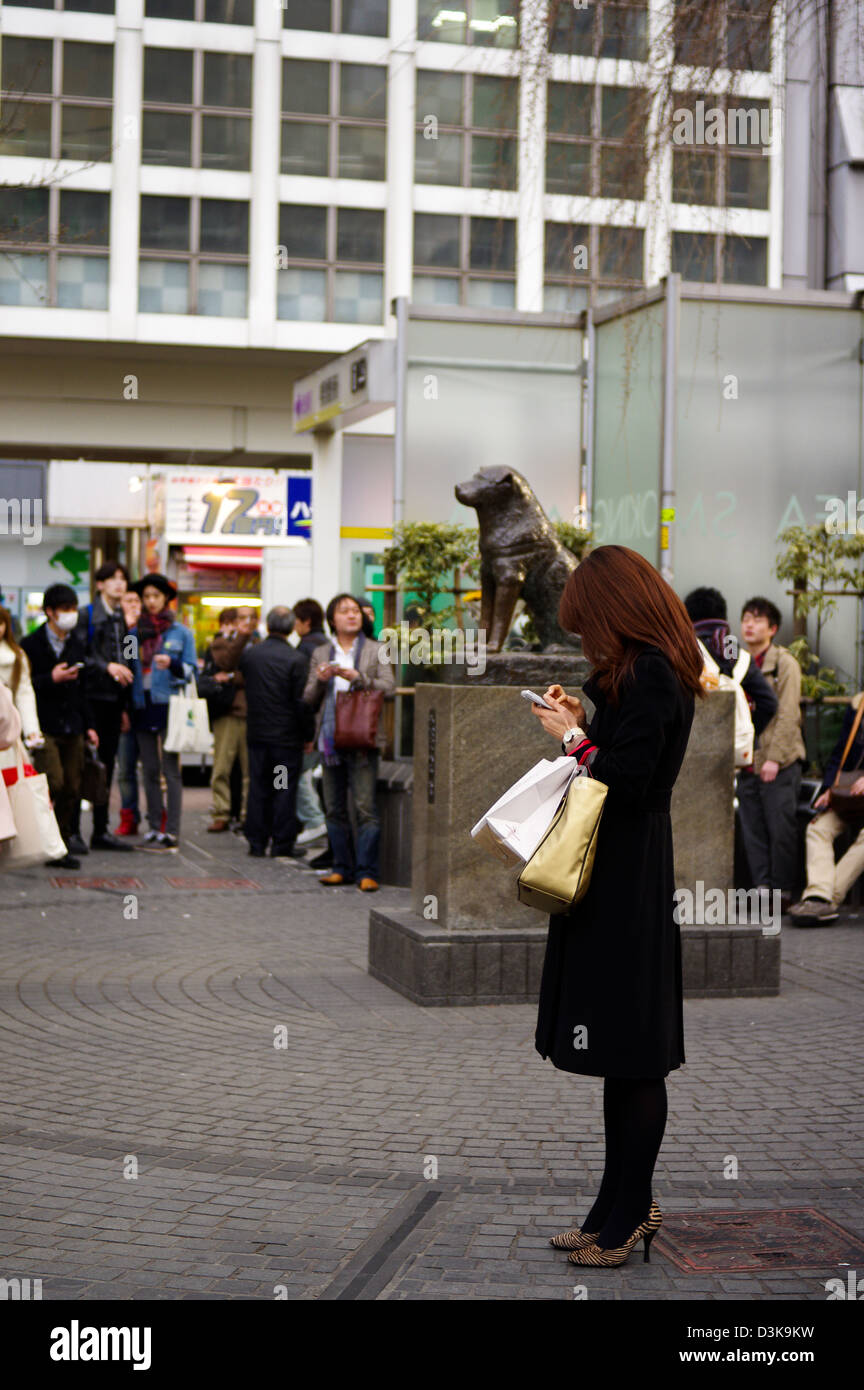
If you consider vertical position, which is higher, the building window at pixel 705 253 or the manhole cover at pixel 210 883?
the building window at pixel 705 253

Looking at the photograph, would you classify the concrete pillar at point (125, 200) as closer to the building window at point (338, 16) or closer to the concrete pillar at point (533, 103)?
the building window at point (338, 16)

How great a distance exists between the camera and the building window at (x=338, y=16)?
29.4 meters

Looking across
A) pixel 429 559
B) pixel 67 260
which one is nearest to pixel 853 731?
pixel 429 559

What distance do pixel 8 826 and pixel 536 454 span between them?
896 cm

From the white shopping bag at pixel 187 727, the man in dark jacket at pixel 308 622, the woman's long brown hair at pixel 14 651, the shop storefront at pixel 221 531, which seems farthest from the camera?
the shop storefront at pixel 221 531

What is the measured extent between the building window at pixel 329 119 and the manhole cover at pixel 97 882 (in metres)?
21.1

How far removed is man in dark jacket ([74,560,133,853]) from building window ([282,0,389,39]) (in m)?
18.8

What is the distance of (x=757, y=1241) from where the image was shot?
4.67 meters

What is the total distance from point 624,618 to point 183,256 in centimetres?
2716

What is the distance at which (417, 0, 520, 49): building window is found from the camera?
6.38 metres

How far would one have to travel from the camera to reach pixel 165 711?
13812mm

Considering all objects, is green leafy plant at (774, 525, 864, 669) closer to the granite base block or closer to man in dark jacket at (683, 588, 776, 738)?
man in dark jacket at (683, 588, 776, 738)

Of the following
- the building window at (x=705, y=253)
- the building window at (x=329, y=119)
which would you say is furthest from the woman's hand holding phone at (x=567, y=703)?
the building window at (x=329, y=119)
